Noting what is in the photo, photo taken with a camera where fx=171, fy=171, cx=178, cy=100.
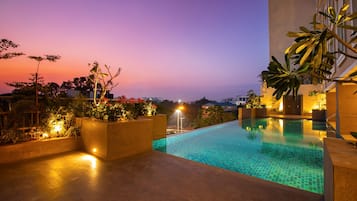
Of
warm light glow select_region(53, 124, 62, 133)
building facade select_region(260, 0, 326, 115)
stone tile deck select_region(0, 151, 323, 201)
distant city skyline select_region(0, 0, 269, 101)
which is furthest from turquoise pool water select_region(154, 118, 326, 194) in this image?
building facade select_region(260, 0, 326, 115)

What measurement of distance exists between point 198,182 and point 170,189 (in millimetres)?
484

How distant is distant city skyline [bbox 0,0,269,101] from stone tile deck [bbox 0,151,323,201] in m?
2.64

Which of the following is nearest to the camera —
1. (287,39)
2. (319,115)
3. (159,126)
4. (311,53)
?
(311,53)

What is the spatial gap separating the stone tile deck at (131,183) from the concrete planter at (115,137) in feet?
1.03

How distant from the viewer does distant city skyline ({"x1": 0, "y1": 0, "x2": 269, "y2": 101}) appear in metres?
5.87

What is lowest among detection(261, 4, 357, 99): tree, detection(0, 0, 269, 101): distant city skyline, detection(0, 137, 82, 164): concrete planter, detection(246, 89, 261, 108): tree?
detection(0, 137, 82, 164): concrete planter

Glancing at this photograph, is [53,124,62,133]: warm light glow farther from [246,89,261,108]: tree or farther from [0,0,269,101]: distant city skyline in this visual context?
[246,89,261,108]: tree

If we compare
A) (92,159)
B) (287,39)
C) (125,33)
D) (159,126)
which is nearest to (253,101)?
(287,39)

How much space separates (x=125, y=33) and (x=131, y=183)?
28.5ft

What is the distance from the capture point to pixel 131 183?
267 cm

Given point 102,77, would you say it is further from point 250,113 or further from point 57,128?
point 250,113

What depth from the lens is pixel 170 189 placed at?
250cm

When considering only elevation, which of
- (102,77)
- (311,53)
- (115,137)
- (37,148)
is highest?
(102,77)

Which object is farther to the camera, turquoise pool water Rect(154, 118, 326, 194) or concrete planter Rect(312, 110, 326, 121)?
concrete planter Rect(312, 110, 326, 121)
